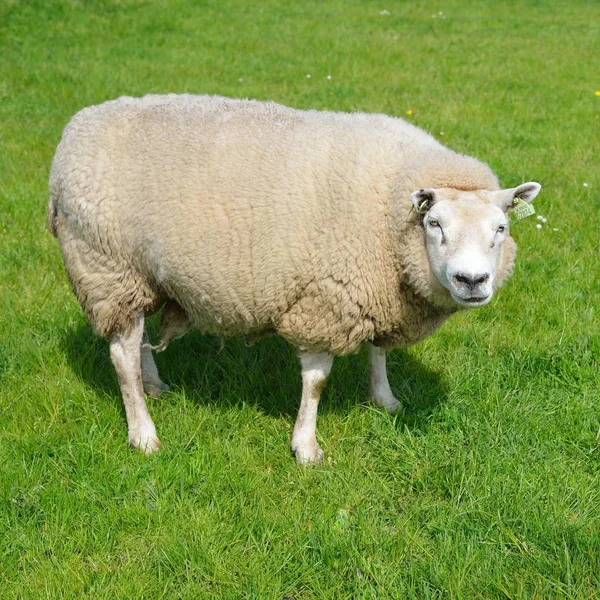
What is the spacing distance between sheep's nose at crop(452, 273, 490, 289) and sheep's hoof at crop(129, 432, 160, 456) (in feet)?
5.40

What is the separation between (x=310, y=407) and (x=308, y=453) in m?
0.21

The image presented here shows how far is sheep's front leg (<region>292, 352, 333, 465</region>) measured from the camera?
11.3 ft

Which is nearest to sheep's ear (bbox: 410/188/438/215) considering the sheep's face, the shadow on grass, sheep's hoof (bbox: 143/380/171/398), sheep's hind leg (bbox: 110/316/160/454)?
the sheep's face

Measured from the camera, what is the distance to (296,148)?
130 inches

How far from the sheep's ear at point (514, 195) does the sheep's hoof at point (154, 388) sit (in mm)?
2012

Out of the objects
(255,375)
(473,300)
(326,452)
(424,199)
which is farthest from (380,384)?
(424,199)

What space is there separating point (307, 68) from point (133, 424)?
7.63 m

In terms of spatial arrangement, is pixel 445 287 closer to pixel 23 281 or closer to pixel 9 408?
pixel 9 408

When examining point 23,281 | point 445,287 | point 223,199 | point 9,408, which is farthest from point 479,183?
point 23,281

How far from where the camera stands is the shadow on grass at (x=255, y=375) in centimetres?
385

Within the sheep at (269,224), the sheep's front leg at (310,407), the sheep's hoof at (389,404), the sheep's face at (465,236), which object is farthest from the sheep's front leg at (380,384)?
the sheep's face at (465,236)

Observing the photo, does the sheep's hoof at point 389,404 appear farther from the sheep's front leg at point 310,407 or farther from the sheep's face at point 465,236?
the sheep's face at point 465,236

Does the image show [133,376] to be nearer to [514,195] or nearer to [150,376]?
[150,376]

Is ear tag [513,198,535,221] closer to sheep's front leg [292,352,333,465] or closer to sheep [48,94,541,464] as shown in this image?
sheep [48,94,541,464]
